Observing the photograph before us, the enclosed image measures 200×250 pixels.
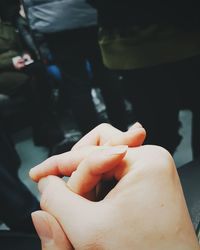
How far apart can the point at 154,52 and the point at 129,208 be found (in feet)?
2.21

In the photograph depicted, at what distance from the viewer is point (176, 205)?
0.39m

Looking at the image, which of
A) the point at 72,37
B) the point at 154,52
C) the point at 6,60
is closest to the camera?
the point at 154,52

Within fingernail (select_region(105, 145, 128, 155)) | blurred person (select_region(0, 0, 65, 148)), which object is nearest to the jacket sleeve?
blurred person (select_region(0, 0, 65, 148))

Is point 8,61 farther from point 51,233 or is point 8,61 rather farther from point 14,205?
point 51,233

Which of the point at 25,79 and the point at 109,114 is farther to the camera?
the point at 25,79

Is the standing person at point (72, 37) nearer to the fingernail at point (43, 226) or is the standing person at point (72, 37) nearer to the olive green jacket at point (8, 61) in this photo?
the olive green jacket at point (8, 61)

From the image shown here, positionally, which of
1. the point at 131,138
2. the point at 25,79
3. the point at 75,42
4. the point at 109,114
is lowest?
the point at 109,114

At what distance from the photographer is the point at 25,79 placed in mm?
1966

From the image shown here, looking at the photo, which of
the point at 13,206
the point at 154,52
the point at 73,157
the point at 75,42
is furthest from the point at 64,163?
the point at 75,42

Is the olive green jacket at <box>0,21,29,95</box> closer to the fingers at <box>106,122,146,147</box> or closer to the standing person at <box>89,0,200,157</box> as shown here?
the standing person at <box>89,0,200,157</box>

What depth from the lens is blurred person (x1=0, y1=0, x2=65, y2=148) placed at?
188cm

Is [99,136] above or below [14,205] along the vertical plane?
above

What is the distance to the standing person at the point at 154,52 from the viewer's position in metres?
0.91

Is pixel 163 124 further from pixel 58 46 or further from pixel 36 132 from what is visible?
pixel 36 132
